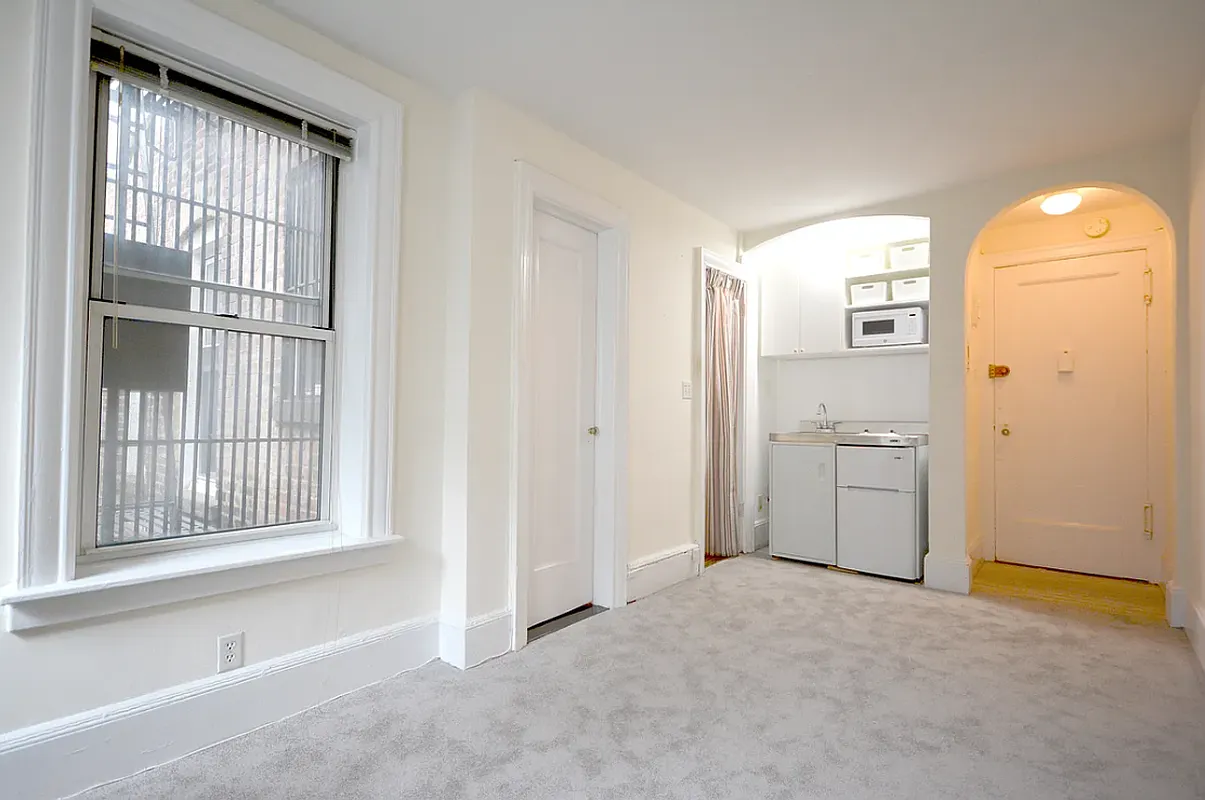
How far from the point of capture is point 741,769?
191cm

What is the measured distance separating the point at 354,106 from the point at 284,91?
0.86ft

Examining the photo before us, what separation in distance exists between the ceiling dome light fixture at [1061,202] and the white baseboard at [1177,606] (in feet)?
7.48

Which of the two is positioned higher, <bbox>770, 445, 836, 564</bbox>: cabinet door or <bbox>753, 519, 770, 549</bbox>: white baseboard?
<bbox>770, 445, 836, 564</bbox>: cabinet door

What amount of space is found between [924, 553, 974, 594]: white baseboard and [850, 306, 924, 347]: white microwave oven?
153 centimetres

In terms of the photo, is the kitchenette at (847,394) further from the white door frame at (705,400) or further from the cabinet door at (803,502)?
the white door frame at (705,400)

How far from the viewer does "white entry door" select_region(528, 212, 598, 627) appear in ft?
10.7

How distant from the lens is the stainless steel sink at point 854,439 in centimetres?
423

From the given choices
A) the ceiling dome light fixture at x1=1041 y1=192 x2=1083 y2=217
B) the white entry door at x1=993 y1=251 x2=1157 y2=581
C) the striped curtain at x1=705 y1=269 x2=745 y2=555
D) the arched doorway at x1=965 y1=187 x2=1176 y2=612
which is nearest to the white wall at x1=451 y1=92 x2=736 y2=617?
the striped curtain at x1=705 y1=269 x2=745 y2=555

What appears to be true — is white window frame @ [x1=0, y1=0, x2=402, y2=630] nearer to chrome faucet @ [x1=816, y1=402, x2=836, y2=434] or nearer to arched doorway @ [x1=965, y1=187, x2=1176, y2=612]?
arched doorway @ [x1=965, y1=187, x2=1176, y2=612]

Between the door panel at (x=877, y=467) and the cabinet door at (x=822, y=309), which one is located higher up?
the cabinet door at (x=822, y=309)

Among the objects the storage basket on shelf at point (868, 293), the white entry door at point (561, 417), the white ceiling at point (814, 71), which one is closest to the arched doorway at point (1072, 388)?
the storage basket on shelf at point (868, 293)

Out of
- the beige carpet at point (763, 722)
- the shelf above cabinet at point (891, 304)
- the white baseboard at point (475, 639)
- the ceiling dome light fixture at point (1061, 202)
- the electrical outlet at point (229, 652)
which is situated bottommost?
the beige carpet at point (763, 722)

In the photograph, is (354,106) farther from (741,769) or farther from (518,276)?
(741,769)

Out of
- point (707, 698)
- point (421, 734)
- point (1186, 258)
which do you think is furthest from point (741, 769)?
point (1186, 258)
